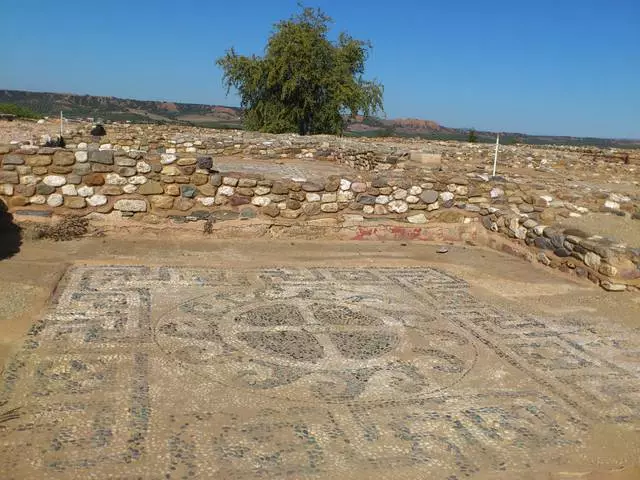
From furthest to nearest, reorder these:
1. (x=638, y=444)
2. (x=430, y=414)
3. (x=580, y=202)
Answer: (x=580, y=202), (x=430, y=414), (x=638, y=444)

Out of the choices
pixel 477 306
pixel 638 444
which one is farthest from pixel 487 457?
pixel 477 306

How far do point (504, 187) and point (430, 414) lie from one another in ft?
19.2

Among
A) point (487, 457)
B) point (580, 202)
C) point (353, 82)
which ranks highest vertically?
point (353, 82)

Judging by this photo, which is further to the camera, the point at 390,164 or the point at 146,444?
the point at 390,164

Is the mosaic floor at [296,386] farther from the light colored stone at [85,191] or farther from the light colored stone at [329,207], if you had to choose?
the light colored stone at [329,207]

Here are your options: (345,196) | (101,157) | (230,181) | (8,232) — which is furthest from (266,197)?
(8,232)

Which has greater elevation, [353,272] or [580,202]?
[580,202]

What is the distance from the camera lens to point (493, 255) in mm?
7453

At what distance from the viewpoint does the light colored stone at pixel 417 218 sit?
8014 mm

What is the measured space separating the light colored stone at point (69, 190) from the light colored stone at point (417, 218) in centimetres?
437

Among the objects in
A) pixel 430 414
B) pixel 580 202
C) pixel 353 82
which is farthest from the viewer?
pixel 353 82

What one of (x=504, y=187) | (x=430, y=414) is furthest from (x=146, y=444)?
(x=504, y=187)

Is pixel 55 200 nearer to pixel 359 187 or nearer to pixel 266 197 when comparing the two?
pixel 266 197

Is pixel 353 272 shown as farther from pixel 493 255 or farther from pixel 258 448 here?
pixel 258 448
